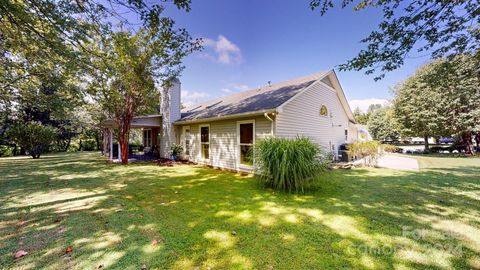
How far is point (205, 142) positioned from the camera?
10898 mm

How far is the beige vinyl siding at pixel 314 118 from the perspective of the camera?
8.27 m

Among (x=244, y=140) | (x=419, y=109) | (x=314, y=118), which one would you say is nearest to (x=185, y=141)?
(x=244, y=140)

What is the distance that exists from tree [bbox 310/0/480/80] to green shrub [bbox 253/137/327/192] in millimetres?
2292

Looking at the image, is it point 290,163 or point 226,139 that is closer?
point 290,163

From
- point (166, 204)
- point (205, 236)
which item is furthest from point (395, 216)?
point (166, 204)

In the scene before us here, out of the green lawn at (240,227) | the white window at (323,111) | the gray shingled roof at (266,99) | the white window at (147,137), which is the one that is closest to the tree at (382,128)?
the white window at (323,111)

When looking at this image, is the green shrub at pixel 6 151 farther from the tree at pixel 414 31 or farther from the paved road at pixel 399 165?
the paved road at pixel 399 165

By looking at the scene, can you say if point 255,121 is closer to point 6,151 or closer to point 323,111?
point 323,111

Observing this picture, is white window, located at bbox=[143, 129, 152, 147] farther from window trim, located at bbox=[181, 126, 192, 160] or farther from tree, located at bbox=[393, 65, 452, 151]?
tree, located at bbox=[393, 65, 452, 151]

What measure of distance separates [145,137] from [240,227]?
58.5 ft

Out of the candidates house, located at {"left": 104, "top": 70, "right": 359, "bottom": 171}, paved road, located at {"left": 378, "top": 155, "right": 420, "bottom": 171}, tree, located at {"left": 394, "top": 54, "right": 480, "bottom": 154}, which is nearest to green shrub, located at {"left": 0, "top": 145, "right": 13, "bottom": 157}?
house, located at {"left": 104, "top": 70, "right": 359, "bottom": 171}

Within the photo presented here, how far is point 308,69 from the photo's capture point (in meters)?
14.4

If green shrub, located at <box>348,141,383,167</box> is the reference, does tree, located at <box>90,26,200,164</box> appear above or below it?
above

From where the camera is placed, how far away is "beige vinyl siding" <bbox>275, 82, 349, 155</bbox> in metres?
8.27
